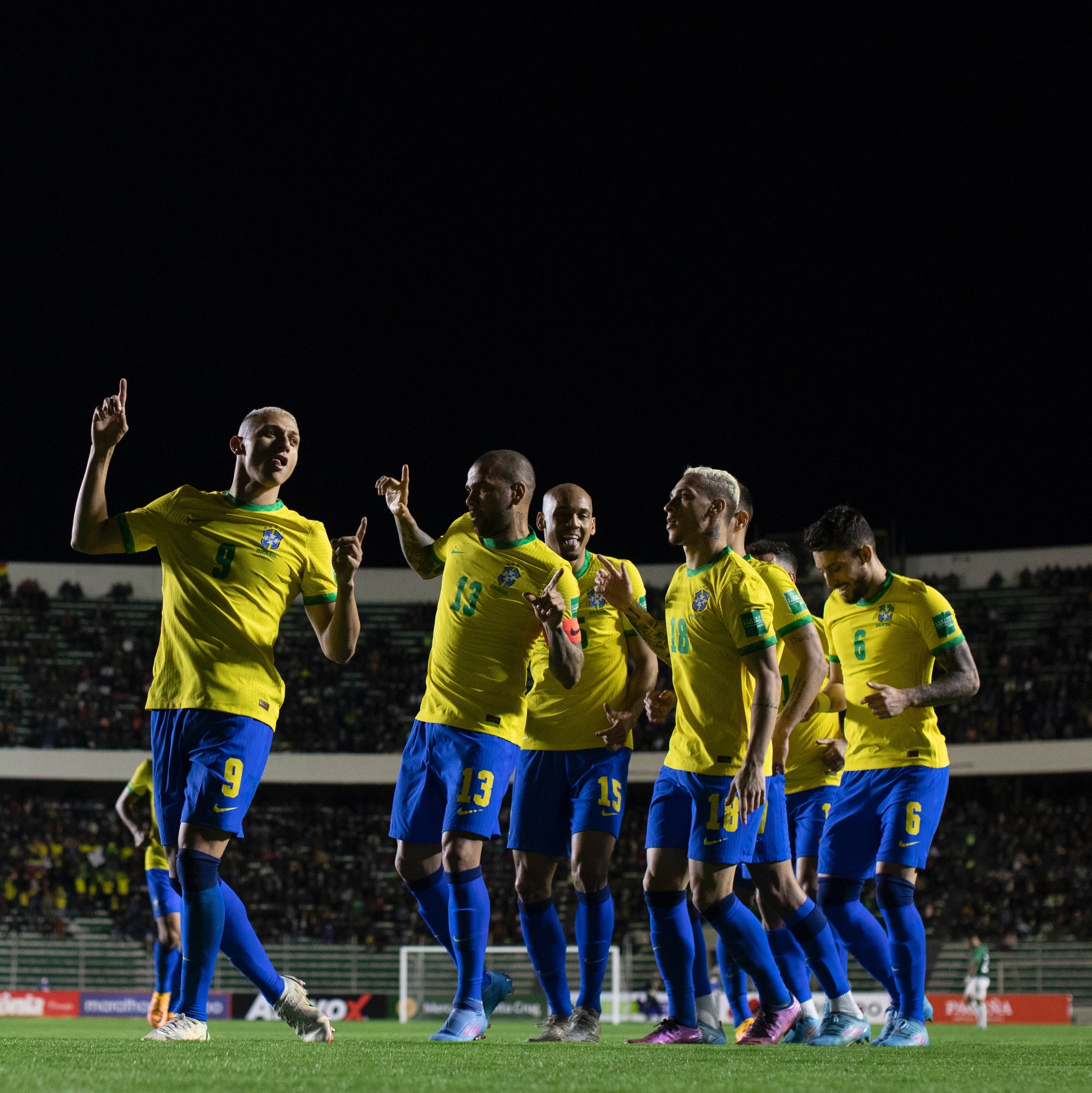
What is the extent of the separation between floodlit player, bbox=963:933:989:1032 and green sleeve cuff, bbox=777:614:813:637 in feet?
46.9

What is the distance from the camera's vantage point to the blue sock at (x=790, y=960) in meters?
7.38

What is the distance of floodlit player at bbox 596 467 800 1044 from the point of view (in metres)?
6.31

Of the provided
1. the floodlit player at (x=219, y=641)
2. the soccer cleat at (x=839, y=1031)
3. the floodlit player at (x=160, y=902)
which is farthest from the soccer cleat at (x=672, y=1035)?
the floodlit player at (x=160, y=902)

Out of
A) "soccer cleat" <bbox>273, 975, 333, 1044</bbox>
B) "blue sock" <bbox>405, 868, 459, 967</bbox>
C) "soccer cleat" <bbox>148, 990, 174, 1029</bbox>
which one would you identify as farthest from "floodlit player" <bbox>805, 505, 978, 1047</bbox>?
"soccer cleat" <bbox>148, 990, 174, 1029</bbox>

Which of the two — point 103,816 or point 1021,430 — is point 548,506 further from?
point 1021,430

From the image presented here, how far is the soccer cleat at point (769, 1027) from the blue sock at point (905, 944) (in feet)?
2.14

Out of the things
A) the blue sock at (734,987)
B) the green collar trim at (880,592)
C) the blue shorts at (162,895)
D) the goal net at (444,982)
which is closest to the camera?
the green collar trim at (880,592)

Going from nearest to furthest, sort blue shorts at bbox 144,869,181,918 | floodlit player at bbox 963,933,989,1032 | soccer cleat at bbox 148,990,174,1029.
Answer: blue shorts at bbox 144,869,181,918 < soccer cleat at bbox 148,990,174,1029 < floodlit player at bbox 963,933,989,1032

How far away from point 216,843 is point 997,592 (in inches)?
1192

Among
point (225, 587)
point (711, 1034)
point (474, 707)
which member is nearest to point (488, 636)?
point (474, 707)

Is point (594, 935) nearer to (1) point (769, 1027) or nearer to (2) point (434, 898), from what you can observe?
(2) point (434, 898)

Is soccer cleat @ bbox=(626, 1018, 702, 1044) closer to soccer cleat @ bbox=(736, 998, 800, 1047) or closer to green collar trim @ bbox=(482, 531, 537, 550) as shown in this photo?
soccer cleat @ bbox=(736, 998, 800, 1047)

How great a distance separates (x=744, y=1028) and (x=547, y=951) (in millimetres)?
1140

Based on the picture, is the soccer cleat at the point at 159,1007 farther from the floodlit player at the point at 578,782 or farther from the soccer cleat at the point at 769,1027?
the soccer cleat at the point at 769,1027
